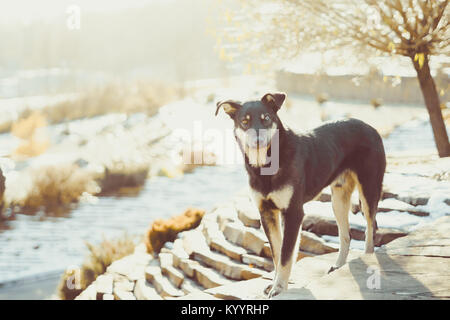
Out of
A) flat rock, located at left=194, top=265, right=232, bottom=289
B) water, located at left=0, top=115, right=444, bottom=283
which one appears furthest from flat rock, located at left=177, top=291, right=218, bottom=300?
water, located at left=0, top=115, right=444, bottom=283

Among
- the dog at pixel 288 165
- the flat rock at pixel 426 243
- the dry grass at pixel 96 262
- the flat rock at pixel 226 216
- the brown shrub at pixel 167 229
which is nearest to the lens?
the dog at pixel 288 165

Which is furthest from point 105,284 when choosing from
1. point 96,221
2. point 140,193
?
point 140,193

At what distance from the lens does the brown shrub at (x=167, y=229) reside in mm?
7574

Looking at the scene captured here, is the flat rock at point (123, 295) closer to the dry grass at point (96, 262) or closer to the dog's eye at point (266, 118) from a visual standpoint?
the dry grass at point (96, 262)

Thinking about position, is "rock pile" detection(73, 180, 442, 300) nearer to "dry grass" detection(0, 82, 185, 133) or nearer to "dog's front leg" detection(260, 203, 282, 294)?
"dog's front leg" detection(260, 203, 282, 294)

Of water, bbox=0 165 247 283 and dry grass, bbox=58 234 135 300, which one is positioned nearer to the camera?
→ dry grass, bbox=58 234 135 300

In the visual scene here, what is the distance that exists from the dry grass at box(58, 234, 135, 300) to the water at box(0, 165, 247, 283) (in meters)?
0.70

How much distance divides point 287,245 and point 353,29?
4784mm

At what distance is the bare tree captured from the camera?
24.0 ft

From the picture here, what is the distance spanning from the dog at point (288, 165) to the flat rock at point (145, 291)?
95.0 inches

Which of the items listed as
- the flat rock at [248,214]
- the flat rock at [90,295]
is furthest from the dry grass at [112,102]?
the flat rock at [248,214]

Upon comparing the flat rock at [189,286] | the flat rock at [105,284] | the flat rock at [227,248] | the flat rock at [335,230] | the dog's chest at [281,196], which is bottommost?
the flat rock at [105,284]

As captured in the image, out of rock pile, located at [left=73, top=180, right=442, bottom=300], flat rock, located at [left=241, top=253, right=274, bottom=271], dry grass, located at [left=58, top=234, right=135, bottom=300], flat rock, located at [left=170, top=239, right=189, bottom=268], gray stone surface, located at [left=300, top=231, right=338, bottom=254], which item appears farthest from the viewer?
dry grass, located at [left=58, top=234, right=135, bottom=300]

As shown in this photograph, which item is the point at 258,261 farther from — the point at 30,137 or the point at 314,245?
the point at 30,137
